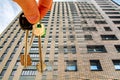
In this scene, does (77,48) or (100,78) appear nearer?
(100,78)

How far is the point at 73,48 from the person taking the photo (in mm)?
28500

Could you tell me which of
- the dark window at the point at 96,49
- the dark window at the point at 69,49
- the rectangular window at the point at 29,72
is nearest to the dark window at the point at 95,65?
the dark window at the point at 96,49

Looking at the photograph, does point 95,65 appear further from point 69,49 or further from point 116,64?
point 69,49

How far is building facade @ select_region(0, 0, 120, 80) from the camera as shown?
900 inches

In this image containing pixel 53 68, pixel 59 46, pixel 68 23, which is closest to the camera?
pixel 53 68

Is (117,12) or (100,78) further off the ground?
(100,78)

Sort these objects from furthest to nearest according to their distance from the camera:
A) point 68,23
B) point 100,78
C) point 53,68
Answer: point 68,23
point 53,68
point 100,78

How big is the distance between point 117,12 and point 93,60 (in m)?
20.5

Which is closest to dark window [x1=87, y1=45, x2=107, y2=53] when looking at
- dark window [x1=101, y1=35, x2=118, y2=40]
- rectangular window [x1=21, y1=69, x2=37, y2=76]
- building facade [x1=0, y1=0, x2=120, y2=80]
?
building facade [x1=0, y1=0, x2=120, y2=80]

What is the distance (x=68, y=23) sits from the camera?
38.6 metres

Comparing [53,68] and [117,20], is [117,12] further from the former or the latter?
[53,68]

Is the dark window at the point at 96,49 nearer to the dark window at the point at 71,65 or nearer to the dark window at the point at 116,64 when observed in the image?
the dark window at the point at 116,64

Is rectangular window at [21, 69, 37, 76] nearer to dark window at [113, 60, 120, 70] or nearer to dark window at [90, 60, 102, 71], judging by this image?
dark window at [90, 60, 102, 71]

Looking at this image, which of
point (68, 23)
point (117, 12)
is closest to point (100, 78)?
point (68, 23)
